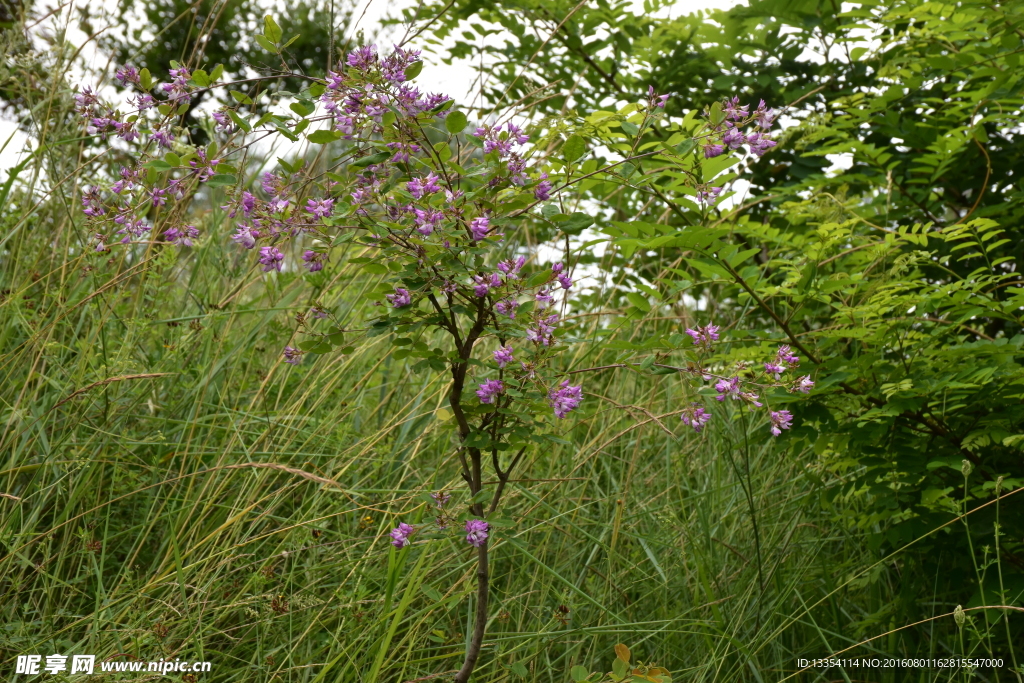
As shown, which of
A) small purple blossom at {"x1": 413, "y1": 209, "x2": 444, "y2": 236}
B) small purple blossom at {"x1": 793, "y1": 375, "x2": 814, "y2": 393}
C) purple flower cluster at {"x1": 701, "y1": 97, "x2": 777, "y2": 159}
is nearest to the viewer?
small purple blossom at {"x1": 413, "y1": 209, "x2": 444, "y2": 236}

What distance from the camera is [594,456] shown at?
2322 millimetres

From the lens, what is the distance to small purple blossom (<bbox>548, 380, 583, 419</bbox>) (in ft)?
4.88

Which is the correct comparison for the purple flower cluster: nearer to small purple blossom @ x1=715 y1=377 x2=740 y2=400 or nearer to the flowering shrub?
the flowering shrub

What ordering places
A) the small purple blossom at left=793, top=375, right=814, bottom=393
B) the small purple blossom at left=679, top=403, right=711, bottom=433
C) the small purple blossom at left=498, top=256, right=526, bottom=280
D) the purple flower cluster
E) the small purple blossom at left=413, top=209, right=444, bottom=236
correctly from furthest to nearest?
the small purple blossom at left=793, top=375, right=814, bottom=393 → the small purple blossom at left=679, top=403, right=711, bottom=433 → the purple flower cluster → the small purple blossom at left=498, top=256, right=526, bottom=280 → the small purple blossom at left=413, top=209, right=444, bottom=236

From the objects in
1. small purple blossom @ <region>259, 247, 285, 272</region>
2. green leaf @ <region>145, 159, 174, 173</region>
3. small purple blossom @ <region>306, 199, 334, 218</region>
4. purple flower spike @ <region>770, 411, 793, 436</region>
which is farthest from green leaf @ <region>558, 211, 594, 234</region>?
green leaf @ <region>145, 159, 174, 173</region>

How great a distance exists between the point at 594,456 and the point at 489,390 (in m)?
0.93

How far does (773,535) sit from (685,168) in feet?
4.54

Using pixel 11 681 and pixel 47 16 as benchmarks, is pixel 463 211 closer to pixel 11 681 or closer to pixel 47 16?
pixel 11 681

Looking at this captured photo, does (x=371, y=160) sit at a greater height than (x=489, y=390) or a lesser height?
greater

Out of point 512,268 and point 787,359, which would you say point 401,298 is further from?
point 787,359

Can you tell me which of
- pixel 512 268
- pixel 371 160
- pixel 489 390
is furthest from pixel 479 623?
pixel 371 160

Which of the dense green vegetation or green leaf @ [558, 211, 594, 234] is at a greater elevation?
green leaf @ [558, 211, 594, 234]

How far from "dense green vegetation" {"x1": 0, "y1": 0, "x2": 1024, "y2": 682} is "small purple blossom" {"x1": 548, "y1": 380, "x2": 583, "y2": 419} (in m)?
0.19

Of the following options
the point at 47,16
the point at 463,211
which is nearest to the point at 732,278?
the point at 463,211
